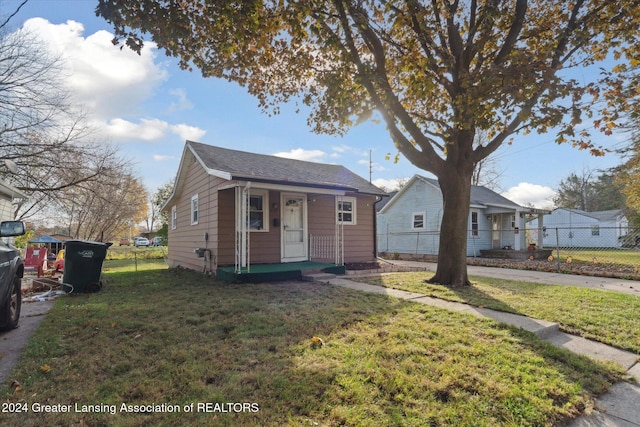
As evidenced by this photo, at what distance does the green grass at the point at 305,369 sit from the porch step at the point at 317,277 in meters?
3.12

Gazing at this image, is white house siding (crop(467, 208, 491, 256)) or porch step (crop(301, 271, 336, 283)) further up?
white house siding (crop(467, 208, 491, 256))

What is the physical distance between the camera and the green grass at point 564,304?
13.8ft

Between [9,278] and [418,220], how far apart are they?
1731 centimetres

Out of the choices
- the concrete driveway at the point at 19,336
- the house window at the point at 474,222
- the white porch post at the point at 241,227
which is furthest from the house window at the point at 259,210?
the house window at the point at 474,222

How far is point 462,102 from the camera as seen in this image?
6254 mm

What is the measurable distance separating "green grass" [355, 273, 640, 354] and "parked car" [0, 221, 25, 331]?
20.3ft

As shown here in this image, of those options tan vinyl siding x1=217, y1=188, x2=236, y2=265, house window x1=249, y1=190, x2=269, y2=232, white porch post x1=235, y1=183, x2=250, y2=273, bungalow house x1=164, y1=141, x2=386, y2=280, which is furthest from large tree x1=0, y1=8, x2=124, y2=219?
white porch post x1=235, y1=183, x2=250, y2=273

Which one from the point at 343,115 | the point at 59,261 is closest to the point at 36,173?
the point at 59,261

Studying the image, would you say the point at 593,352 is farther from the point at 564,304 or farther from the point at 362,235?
the point at 362,235

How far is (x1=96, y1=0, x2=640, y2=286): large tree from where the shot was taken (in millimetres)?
5469

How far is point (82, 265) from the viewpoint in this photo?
7.15 m

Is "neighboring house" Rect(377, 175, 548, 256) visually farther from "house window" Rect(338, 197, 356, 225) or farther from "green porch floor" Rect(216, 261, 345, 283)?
"green porch floor" Rect(216, 261, 345, 283)

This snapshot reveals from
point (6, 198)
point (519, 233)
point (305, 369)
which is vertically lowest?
point (305, 369)

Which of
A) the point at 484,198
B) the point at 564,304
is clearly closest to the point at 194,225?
the point at 564,304
